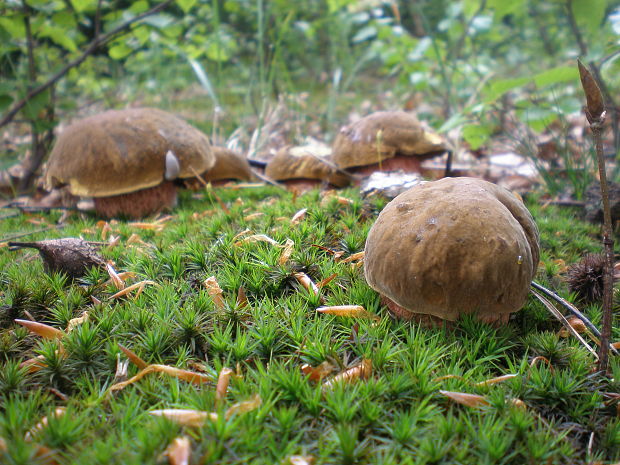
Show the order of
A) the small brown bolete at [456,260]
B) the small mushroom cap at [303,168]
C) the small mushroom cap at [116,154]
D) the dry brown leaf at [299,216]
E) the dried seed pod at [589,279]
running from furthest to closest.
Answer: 1. the small mushroom cap at [303,168]
2. the small mushroom cap at [116,154]
3. the dry brown leaf at [299,216]
4. the dried seed pod at [589,279]
5. the small brown bolete at [456,260]

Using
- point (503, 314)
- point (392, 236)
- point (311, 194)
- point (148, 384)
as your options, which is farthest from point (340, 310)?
point (311, 194)

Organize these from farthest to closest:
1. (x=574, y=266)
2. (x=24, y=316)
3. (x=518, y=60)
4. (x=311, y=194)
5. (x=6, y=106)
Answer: (x=518, y=60), (x=6, y=106), (x=311, y=194), (x=574, y=266), (x=24, y=316)

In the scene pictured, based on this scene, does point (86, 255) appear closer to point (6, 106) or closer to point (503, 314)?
point (503, 314)

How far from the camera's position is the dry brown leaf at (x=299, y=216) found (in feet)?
8.22

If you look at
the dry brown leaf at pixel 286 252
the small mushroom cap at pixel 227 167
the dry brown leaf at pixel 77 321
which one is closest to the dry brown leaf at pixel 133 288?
the dry brown leaf at pixel 77 321

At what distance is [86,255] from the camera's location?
2.03 m

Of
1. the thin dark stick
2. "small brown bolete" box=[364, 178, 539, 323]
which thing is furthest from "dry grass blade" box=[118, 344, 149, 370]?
the thin dark stick

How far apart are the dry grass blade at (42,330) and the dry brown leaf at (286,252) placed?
3.07 ft

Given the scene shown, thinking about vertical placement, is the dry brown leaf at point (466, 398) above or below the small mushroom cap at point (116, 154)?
below

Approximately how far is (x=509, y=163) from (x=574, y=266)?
2917 millimetres

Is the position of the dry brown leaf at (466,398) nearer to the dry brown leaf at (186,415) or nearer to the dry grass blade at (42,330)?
the dry brown leaf at (186,415)

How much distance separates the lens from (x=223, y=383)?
130 centimetres

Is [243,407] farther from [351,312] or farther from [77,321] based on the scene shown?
[77,321]

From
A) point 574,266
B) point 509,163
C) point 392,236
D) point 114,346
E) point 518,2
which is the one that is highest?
point 518,2
